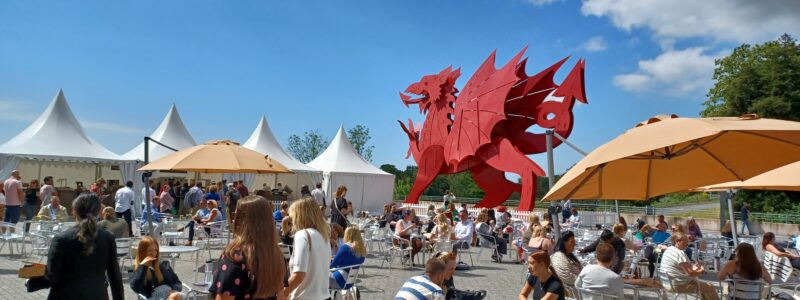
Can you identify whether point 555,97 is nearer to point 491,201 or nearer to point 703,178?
point 491,201

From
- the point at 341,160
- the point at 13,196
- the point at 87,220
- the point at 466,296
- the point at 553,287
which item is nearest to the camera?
the point at 87,220

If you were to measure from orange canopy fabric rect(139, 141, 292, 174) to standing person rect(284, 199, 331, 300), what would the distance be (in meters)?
4.22

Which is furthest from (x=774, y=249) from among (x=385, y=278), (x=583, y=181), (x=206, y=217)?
(x=206, y=217)

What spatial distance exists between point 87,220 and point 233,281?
1.20 meters

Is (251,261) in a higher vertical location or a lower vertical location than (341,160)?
lower

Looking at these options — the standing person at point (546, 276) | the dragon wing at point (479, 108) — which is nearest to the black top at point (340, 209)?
the dragon wing at point (479, 108)

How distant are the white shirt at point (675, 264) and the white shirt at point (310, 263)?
4.17 m

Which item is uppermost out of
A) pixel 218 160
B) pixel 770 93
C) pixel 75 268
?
pixel 770 93

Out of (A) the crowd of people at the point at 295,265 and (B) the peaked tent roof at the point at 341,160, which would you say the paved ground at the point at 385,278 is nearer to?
(A) the crowd of people at the point at 295,265

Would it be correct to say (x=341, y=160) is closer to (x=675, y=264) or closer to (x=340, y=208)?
(x=340, y=208)

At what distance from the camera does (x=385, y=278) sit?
9281 mm

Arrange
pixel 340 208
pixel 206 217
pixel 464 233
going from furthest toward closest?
pixel 206 217, pixel 464 233, pixel 340 208

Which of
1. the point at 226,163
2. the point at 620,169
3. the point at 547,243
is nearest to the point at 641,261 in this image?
the point at 547,243

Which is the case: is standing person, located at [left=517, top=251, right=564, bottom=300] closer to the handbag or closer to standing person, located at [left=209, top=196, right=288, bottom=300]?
the handbag
